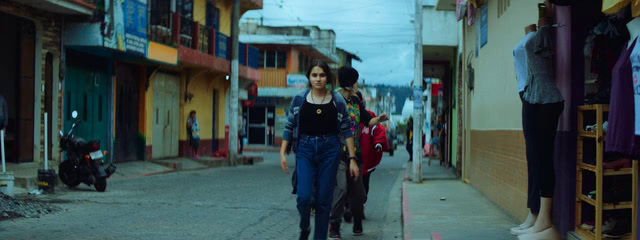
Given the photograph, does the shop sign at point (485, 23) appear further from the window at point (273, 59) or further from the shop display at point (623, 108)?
the window at point (273, 59)

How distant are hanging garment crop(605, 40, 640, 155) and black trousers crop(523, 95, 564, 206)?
127cm

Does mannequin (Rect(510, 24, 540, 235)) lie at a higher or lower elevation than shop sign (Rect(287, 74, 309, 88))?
lower

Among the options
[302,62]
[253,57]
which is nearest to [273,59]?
[302,62]

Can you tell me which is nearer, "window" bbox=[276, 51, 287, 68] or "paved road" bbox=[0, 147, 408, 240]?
"paved road" bbox=[0, 147, 408, 240]

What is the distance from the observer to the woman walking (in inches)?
238

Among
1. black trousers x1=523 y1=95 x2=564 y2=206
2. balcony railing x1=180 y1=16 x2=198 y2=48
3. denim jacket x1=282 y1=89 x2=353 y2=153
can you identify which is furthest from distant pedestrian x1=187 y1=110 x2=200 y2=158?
black trousers x1=523 y1=95 x2=564 y2=206

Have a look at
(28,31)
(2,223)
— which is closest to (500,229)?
(2,223)

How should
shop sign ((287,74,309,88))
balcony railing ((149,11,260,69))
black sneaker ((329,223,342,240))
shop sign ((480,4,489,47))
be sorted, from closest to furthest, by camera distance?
black sneaker ((329,223,342,240)) → shop sign ((480,4,489,47)) → balcony railing ((149,11,260,69)) → shop sign ((287,74,309,88))

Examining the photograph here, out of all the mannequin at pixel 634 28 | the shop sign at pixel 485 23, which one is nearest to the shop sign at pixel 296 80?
the shop sign at pixel 485 23

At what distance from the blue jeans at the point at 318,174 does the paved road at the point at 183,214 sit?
4.77ft

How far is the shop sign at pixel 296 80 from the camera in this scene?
41278 millimetres

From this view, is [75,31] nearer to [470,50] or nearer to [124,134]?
[124,134]

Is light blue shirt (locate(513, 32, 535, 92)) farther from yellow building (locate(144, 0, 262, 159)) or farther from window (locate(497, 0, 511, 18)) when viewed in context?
yellow building (locate(144, 0, 262, 159))

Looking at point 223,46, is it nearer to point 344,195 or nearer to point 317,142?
point 344,195
